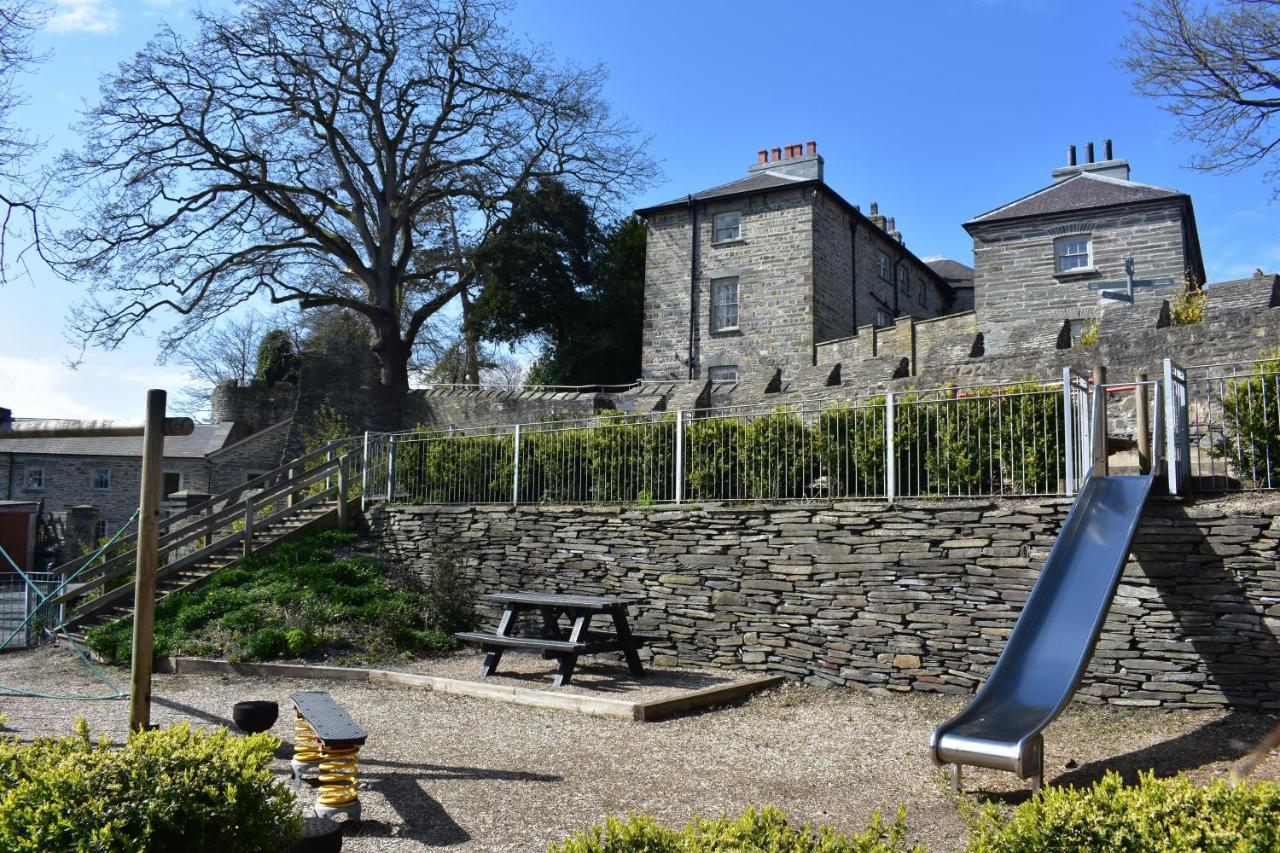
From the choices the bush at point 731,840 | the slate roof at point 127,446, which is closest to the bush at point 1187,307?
the bush at point 731,840

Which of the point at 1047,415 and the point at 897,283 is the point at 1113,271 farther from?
the point at 1047,415

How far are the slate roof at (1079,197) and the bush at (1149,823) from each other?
21211mm

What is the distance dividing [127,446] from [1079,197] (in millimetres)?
34168

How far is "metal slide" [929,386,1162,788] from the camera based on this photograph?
5.61 meters

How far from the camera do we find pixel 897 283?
31094 millimetres

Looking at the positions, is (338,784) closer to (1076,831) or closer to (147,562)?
(147,562)

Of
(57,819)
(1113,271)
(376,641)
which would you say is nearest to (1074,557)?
(57,819)

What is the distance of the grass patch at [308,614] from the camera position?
37.3 ft

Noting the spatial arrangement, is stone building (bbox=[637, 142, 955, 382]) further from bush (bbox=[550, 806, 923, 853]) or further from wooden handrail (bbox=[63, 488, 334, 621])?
bush (bbox=[550, 806, 923, 853])

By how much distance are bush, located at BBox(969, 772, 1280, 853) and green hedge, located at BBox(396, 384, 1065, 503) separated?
220 inches

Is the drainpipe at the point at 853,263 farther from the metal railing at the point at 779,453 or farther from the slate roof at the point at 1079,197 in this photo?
the metal railing at the point at 779,453

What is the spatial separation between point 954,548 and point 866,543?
36.6 inches

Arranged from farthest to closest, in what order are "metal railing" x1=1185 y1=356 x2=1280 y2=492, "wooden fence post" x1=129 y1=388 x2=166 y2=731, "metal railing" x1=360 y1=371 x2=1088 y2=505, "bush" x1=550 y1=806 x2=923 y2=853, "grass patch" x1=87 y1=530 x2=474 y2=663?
"grass patch" x1=87 y1=530 x2=474 y2=663
"metal railing" x1=360 y1=371 x2=1088 y2=505
"metal railing" x1=1185 y1=356 x2=1280 y2=492
"wooden fence post" x1=129 y1=388 x2=166 y2=731
"bush" x1=550 y1=806 x2=923 y2=853

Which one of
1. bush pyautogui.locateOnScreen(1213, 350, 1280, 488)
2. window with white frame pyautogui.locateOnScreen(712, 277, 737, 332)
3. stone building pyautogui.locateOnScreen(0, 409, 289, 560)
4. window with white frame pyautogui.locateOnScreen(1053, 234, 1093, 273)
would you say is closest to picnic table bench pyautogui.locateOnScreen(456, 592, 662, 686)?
bush pyautogui.locateOnScreen(1213, 350, 1280, 488)
